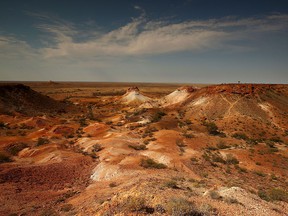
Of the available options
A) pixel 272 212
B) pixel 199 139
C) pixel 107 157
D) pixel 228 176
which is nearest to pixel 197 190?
pixel 272 212

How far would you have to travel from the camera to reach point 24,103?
5228 centimetres

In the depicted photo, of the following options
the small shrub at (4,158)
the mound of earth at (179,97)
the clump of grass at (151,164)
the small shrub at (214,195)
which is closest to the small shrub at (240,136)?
the clump of grass at (151,164)

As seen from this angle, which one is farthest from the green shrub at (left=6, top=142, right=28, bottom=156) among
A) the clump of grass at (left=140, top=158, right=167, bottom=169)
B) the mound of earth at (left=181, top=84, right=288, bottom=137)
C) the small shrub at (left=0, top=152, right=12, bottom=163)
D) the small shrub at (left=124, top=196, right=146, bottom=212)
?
the mound of earth at (left=181, top=84, right=288, bottom=137)

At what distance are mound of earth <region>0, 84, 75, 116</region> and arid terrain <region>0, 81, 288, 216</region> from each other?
1040 centimetres

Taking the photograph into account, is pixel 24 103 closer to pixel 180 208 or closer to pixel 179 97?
pixel 179 97

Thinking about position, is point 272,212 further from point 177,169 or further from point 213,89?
point 213,89

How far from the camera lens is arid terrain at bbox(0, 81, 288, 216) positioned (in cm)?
1041

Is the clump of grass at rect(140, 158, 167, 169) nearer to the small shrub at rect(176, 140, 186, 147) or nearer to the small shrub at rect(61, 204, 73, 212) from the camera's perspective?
the small shrub at rect(176, 140, 186, 147)

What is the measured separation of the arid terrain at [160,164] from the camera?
10.4 m

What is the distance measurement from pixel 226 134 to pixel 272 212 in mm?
20185

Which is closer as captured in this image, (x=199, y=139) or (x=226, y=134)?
(x=199, y=139)

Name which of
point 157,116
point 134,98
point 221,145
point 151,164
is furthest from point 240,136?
point 134,98

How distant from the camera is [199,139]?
82.8 ft

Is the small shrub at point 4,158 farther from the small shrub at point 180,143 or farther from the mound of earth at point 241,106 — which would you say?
the mound of earth at point 241,106
